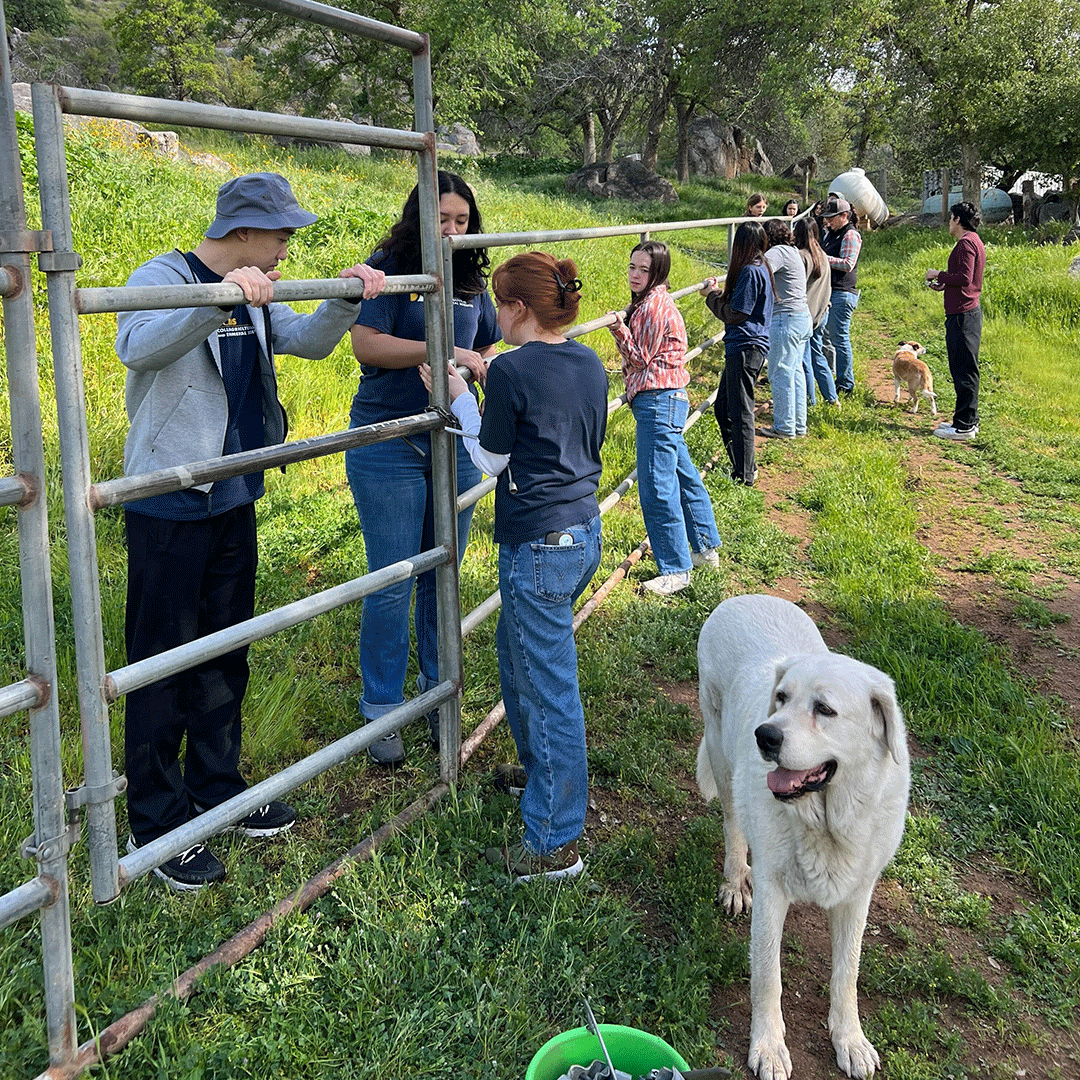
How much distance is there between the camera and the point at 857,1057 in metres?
2.61

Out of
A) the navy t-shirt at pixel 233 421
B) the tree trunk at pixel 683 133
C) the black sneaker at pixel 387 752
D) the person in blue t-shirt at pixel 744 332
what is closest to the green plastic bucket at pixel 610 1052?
the black sneaker at pixel 387 752

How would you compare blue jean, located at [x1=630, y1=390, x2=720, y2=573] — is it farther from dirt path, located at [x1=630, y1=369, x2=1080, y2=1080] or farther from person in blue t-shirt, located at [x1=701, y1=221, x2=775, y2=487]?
person in blue t-shirt, located at [x1=701, y1=221, x2=775, y2=487]

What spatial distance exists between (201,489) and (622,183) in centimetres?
2981

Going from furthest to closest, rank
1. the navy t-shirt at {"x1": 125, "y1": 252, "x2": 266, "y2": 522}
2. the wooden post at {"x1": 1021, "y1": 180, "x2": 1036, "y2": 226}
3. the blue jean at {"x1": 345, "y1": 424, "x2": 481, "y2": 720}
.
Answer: the wooden post at {"x1": 1021, "y1": 180, "x2": 1036, "y2": 226}
the blue jean at {"x1": 345, "y1": 424, "x2": 481, "y2": 720}
the navy t-shirt at {"x1": 125, "y1": 252, "x2": 266, "y2": 522}

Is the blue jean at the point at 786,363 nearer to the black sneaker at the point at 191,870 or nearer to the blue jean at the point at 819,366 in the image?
the blue jean at the point at 819,366

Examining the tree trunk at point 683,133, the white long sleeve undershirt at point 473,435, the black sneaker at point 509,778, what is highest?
the tree trunk at point 683,133

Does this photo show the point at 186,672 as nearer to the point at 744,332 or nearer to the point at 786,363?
the point at 744,332

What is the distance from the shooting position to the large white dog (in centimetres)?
245

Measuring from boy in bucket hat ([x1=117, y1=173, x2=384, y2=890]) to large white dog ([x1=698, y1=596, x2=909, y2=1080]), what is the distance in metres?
1.64

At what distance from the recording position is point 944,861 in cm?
343

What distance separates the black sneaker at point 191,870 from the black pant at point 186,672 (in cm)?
10

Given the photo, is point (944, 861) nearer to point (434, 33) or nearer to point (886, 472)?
point (886, 472)

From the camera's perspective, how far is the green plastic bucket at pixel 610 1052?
2.30 m

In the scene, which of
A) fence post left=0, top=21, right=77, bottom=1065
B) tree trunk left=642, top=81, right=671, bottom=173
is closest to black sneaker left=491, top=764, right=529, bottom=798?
fence post left=0, top=21, right=77, bottom=1065
